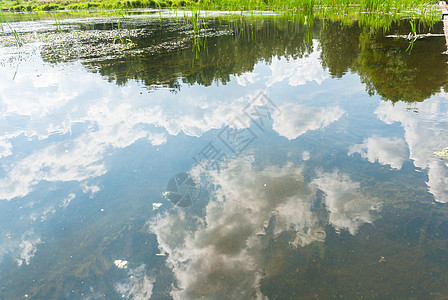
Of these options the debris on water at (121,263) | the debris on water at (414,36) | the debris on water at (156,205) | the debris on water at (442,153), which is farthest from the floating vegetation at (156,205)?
the debris on water at (414,36)

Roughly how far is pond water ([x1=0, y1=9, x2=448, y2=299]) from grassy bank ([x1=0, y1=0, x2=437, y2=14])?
10405mm

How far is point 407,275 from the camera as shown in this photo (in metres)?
2.34

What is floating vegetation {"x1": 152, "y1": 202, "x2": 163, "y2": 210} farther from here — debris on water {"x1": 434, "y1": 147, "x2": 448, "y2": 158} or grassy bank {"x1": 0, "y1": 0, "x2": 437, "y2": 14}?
grassy bank {"x1": 0, "y1": 0, "x2": 437, "y2": 14}

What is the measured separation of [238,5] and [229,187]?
28.6 meters

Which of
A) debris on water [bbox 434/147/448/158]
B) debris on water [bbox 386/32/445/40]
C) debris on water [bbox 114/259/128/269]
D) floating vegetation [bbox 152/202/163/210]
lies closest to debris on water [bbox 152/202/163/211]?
floating vegetation [bbox 152/202/163/210]

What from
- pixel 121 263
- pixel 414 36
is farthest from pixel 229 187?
pixel 414 36

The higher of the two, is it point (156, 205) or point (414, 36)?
point (414, 36)

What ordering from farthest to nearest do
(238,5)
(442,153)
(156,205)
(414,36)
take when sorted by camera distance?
(238,5) → (414,36) → (442,153) → (156,205)

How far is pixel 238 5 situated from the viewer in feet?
89.9

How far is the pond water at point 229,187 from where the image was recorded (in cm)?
245

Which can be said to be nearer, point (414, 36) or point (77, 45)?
point (414, 36)

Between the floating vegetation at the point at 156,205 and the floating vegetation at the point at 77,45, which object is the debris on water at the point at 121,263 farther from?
the floating vegetation at the point at 77,45

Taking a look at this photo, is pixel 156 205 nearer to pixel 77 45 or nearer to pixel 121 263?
pixel 121 263

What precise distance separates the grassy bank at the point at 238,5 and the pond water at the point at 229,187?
10405mm
